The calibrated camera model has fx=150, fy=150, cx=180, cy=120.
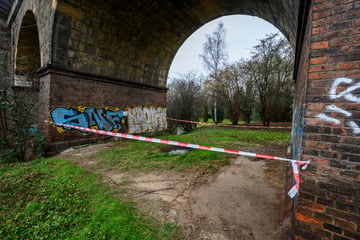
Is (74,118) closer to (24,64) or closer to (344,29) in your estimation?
(24,64)

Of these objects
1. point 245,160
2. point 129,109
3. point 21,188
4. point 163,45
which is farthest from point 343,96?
point 163,45

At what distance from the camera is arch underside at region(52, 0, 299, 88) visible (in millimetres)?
5250

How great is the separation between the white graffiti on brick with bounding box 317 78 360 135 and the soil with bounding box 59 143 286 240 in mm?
1315

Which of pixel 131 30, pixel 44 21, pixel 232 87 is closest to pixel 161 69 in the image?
pixel 131 30

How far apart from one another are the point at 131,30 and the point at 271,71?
9323 millimetres

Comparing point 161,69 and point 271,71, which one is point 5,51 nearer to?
point 161,69

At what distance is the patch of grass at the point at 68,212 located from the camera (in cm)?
165

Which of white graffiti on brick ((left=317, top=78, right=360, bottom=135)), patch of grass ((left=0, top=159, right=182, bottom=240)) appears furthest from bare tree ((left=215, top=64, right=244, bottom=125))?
patch of grass ((left=0, top=159, right=182, bottom=240))

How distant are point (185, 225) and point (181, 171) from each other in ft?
5.23

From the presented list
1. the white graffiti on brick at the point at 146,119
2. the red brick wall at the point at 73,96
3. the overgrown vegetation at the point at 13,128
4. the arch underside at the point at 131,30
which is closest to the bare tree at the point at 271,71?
the arch underside at the point at 131,30

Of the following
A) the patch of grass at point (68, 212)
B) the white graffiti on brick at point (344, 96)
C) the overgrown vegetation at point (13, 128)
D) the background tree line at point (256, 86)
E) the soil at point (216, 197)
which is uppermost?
the background tree line at point (256, 86)

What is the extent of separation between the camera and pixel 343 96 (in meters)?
1.22

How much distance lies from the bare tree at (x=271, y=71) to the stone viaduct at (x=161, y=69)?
Result: 499 centimetres

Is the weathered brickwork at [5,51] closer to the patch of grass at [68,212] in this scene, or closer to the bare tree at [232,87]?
the patch of grass at [68,212]
